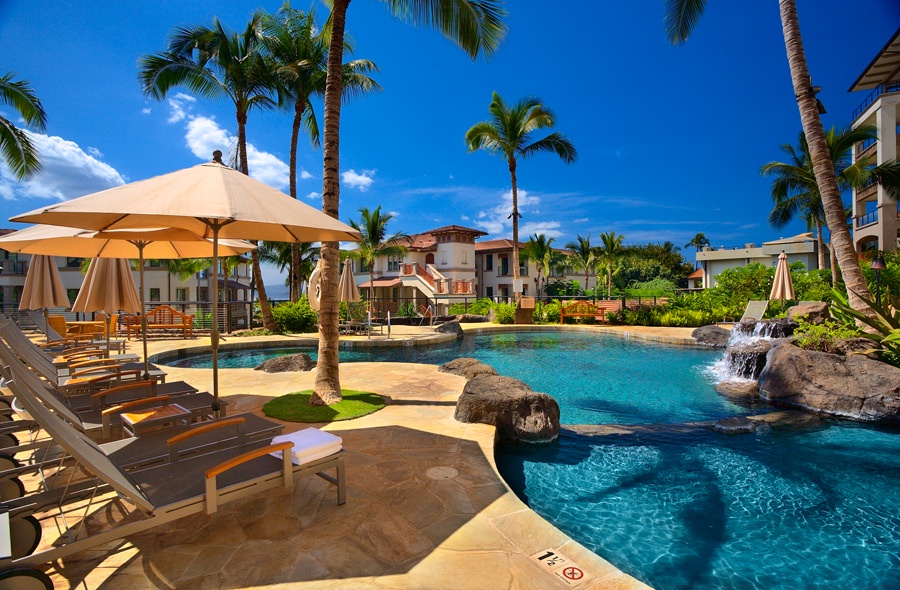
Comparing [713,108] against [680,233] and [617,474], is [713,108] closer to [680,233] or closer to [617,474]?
[680,233]

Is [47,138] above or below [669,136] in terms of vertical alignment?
below

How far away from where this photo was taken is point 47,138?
535 inches

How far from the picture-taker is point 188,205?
331cm

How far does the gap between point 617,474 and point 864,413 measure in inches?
207

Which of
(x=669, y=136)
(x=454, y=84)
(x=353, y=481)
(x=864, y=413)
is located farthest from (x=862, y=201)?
(x=669, y=136)

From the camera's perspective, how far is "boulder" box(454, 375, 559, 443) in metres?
5.52

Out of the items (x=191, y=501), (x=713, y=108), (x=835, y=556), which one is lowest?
(x=835, y=556)

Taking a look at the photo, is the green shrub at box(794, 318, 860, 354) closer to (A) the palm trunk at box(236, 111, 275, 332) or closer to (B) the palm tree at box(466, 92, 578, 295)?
(B) the palm tree at box(466, 92, 578, 295)

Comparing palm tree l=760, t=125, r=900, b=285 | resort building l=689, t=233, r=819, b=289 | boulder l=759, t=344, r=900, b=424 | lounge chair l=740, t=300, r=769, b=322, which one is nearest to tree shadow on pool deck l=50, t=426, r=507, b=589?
boulder l=759, t=344, r=900, b=424

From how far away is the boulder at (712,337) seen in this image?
14484mm

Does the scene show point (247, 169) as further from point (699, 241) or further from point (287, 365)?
point (699, 241)

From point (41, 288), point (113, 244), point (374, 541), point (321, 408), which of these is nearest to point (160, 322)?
point (41, 288)

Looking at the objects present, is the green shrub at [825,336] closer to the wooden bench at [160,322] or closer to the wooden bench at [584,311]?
the wooden bench at [584,311]

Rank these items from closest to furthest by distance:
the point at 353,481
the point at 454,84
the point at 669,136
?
the point at 353,481
the point at 454,84
the point at 669,136
